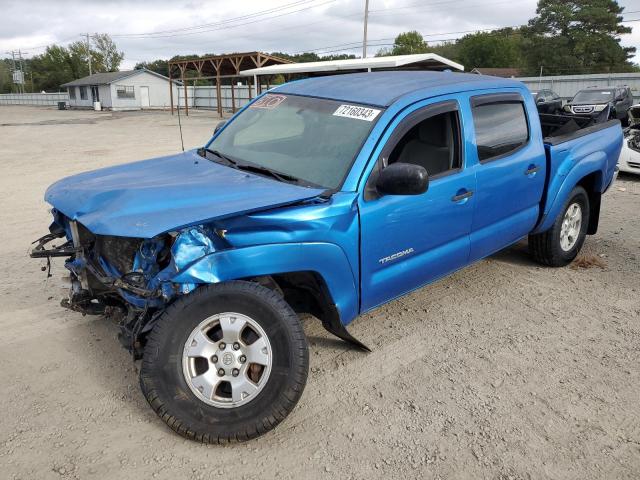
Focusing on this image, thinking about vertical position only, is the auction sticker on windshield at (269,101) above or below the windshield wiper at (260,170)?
above

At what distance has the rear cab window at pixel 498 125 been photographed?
3984 millimetres

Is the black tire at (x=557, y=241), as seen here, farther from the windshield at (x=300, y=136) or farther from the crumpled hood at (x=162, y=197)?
the crumpled hood at (x=162, y=197)

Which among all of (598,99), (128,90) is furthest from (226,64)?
(598,99)

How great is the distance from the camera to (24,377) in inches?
131

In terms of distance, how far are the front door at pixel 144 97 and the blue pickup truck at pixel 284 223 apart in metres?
51.0

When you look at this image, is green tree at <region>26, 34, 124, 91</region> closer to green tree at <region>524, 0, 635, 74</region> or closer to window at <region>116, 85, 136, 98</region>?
window at <region>116, 85, 136, 98</region>

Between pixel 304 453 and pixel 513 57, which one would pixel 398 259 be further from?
pixel 513 57

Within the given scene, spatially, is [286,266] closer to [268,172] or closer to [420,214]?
[268,172]

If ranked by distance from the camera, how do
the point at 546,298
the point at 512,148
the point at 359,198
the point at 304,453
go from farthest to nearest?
the point at 546,298 → the point at 512,148 → the point at 359,198 → the point at 304,453

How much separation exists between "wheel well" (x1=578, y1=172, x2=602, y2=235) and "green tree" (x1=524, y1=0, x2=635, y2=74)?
57619mm

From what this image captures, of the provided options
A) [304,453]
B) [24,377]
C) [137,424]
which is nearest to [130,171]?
[24,377]

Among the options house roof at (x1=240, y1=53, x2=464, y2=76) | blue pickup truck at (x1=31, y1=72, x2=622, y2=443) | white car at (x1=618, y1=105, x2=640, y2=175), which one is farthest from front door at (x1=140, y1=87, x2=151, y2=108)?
blue pickup truck at (x1=31, y1=72, x2=622, y2=443)

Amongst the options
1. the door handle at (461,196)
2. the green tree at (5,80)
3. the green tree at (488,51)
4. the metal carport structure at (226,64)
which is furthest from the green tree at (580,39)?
the green tree at (5,80)

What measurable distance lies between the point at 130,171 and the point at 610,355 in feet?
11.6
